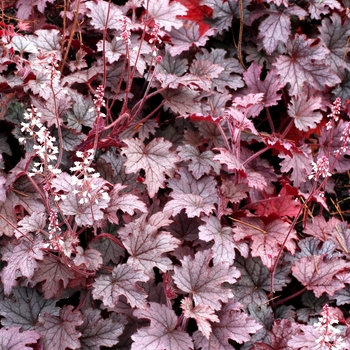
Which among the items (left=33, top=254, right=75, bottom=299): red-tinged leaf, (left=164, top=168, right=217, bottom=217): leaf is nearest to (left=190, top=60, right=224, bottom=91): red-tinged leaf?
(left=164, top=168, right=217, bottom=217): leaf

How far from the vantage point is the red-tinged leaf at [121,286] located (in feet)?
6.96

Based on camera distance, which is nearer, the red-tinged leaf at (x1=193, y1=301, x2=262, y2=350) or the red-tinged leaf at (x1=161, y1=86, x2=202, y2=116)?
the red-tinged leaf at (x1=193, y1=301, x2=262, y2=350)

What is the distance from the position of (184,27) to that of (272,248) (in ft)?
4.68

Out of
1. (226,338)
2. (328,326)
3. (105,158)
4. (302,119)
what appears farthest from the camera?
(302,119)

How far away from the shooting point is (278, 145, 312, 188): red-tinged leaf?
9.10 feet

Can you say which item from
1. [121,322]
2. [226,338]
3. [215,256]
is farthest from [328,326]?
[121,322]

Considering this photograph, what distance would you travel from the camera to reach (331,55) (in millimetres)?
3164

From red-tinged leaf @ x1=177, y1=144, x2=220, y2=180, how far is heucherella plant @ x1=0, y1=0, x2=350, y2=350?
0.4 inches

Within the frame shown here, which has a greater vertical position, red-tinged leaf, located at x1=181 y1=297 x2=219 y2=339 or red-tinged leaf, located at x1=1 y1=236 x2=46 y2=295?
red-tinged leaf, located at x1=1 y1=236 x2=46 y2=295

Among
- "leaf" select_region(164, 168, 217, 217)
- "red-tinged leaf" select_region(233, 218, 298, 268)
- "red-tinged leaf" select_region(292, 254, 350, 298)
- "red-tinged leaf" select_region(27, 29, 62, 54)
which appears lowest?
"red-tinged leaf" select_region(292, 254, 350, 298)

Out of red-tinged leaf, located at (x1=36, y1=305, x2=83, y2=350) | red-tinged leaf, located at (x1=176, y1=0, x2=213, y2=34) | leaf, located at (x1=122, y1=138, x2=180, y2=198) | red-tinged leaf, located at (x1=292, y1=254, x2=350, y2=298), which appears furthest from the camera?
red-tinged leaf, located at (x1=176, y1=0, x2=213, y2=34)

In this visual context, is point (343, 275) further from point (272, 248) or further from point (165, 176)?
point (165, 176)

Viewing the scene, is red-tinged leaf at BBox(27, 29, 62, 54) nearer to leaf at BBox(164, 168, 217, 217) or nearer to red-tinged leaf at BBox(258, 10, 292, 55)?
leaf at BBox(164, 168, 217, 217)

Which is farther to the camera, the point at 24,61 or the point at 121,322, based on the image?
the point at 24,61
